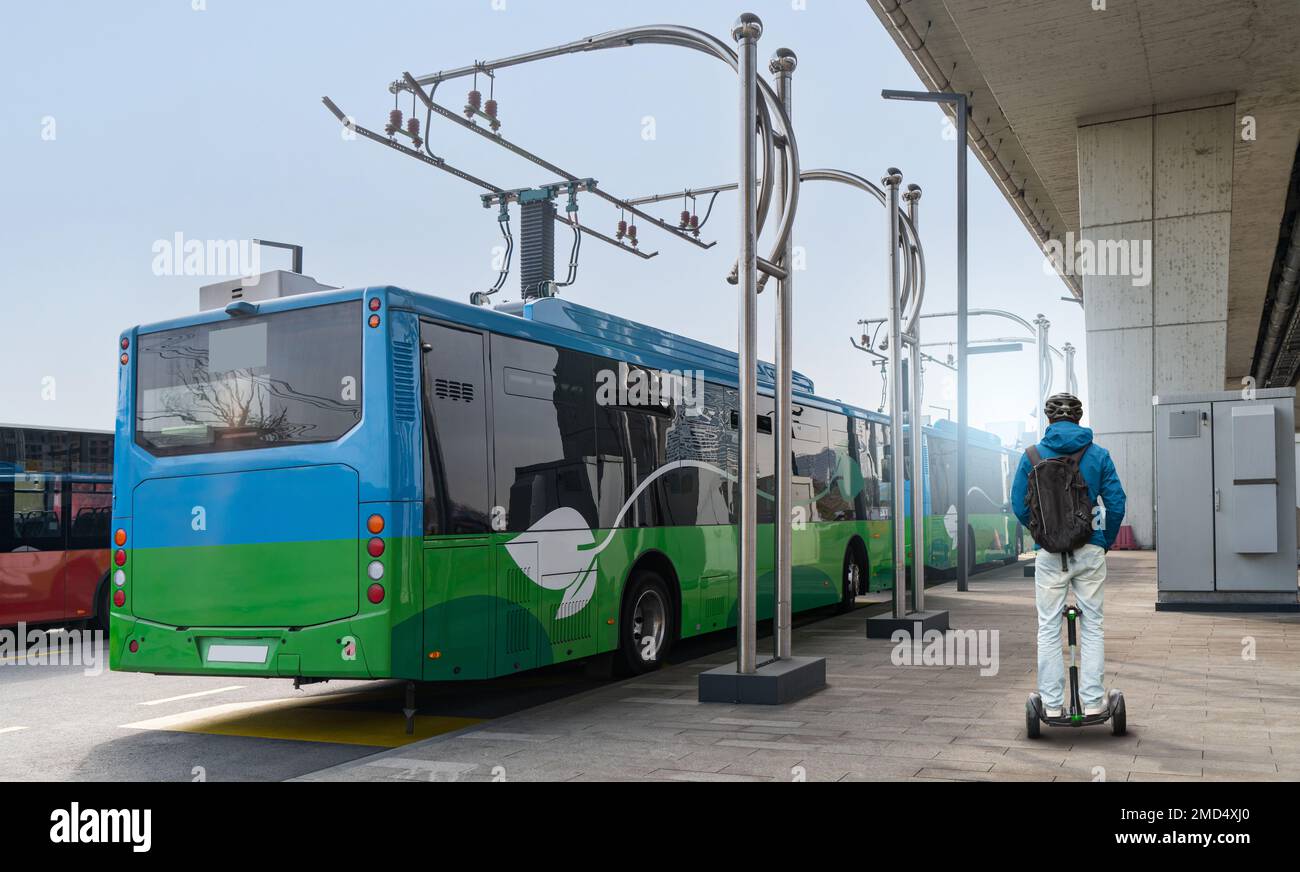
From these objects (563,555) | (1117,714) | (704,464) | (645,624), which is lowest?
(1117,714)

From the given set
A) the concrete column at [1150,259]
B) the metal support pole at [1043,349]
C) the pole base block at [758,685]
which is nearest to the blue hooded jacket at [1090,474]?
the pole base block at [758,685]

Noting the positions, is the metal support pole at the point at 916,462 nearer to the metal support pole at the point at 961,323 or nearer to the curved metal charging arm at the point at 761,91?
the curved metal charging arm at the point at 761,91

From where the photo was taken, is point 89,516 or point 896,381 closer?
point 896,381

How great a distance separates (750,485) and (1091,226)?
19.3m

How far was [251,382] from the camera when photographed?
805cm

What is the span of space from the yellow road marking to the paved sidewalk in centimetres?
62

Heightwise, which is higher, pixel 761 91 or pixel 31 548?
pixel 761 91

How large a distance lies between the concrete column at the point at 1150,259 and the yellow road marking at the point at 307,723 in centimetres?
2019

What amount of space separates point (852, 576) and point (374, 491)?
10.4 m

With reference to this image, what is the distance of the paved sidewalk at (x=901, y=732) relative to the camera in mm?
6211

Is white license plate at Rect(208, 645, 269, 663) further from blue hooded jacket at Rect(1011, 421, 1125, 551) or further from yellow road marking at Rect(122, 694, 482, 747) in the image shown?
blue hooded jacket at Rect(1011, 421, 1125, 551)

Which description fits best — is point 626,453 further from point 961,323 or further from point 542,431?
point 961,323

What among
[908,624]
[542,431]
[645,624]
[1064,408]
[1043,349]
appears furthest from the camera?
[1043,349]

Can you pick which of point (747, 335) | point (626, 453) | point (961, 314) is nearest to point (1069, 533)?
point (747, 335)
